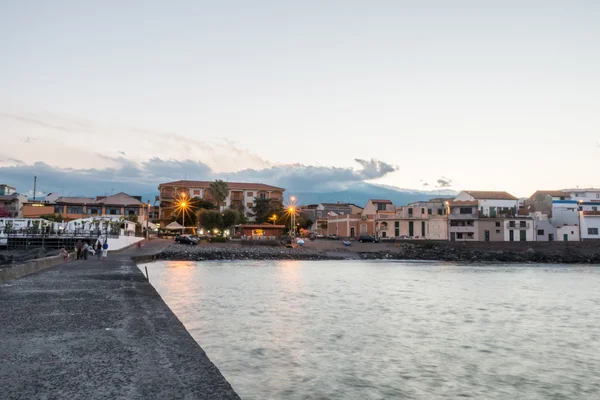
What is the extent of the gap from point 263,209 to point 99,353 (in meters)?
105

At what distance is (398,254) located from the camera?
218 feet

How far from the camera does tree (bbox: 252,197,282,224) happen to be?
355 ft

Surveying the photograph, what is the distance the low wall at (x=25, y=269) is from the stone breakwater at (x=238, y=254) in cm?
2647

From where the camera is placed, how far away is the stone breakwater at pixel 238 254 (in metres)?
53.5

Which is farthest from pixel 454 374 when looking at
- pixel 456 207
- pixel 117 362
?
A: pixel 456 207

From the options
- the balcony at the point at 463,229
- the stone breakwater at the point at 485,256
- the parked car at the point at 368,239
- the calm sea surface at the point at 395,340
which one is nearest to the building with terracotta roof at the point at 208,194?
the parked car at the point at 368,239

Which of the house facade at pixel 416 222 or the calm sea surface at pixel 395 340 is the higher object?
the house facade at pixel 416 222

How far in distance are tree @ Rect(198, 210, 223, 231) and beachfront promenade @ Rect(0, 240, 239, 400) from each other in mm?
74076

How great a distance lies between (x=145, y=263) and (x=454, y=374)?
3944 centimetres

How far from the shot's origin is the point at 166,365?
6.05 m

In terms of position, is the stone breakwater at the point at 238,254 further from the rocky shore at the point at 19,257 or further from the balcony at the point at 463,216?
the balcony at the point at 463,216

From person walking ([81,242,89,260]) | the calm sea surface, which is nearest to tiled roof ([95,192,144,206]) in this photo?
person walking ([81,242,89,260])

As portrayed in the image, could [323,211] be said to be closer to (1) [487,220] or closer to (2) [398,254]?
(1) [487,220]

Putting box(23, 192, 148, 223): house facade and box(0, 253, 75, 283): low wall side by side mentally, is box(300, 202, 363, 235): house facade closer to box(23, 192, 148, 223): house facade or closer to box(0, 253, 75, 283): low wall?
box(23, 192, 148, 223): house facade
